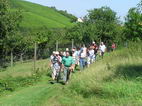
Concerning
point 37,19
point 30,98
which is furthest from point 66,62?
point 37,19

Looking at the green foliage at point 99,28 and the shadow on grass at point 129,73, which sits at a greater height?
the green foliage at point 99,28

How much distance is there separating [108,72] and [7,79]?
5.53 metres

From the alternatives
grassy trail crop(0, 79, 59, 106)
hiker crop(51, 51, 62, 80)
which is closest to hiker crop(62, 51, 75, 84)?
hiker crop(51, 51, 62, 80)

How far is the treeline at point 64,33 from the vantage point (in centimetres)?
2736

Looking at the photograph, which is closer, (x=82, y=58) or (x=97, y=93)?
(x=97, y=93)

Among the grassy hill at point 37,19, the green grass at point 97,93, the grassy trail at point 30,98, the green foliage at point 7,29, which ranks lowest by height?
the grassy trail at point 30,98

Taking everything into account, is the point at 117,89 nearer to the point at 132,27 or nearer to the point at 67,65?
the point at 67,65

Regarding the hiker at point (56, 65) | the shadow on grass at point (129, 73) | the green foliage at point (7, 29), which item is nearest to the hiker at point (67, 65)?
the hiker at point (56, 65)

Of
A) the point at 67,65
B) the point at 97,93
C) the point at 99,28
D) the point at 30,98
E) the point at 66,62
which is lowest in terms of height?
the point at 30,98

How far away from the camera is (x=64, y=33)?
4497cm

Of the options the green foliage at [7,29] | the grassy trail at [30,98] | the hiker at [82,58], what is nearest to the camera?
the grassy trail at [30,98]

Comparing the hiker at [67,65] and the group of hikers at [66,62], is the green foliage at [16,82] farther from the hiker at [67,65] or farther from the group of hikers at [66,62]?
the hiker at [67,65]

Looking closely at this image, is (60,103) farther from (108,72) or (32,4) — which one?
(32,4)

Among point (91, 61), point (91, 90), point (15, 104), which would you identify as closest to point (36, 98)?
point (15, 104)
